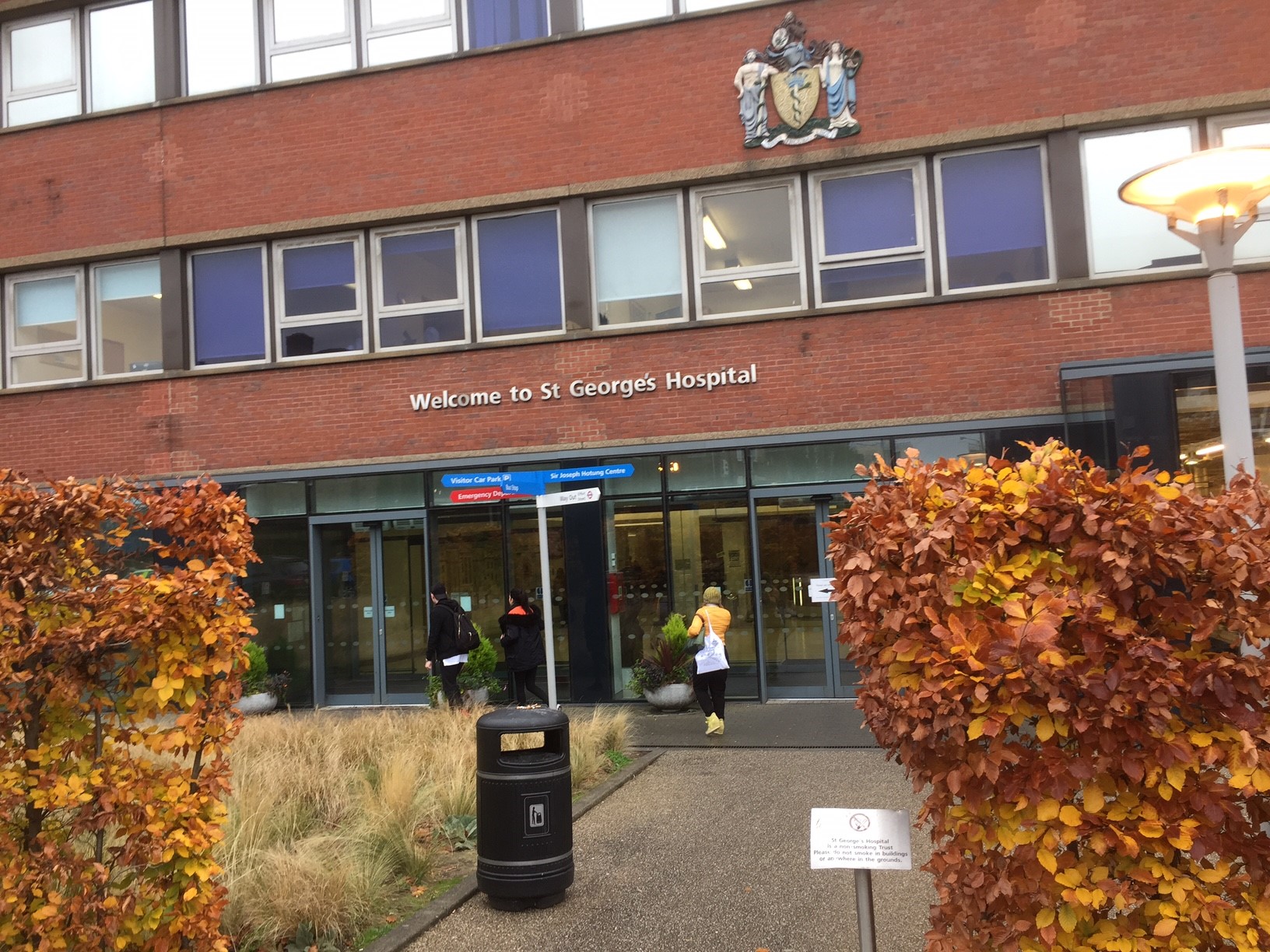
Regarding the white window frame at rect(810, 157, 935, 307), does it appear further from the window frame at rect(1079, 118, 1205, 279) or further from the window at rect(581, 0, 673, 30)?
the window at rect(581, 0, 673, 30)

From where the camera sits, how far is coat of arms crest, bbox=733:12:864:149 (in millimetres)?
13656

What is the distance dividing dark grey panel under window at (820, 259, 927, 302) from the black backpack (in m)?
6.00

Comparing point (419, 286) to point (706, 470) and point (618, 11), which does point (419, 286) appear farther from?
point (706, 470)

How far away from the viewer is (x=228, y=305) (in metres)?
15.8

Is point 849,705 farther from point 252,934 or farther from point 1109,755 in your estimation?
point 1109,755

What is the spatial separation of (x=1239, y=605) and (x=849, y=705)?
33.2 feet

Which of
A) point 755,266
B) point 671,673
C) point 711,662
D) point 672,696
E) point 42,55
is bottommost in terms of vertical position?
point 672,696

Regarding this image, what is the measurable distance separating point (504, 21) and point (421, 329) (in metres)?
4.35

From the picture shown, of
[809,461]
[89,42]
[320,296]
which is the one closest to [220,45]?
[89,42]

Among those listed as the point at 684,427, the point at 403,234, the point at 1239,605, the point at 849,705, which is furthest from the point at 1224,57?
the point at 1239,605

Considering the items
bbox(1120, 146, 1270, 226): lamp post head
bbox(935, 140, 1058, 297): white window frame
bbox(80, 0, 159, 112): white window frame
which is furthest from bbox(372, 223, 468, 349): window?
bbox(1120, 146, 1270, 226): lamp post head

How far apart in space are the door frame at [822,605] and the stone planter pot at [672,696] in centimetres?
98

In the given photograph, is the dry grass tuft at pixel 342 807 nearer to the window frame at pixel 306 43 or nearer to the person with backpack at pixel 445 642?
the person with backpack at pixel 445 642

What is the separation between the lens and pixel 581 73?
14.5 m
